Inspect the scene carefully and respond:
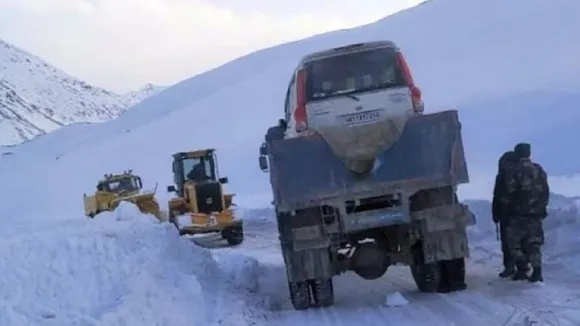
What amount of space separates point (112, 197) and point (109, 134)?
50.6 m

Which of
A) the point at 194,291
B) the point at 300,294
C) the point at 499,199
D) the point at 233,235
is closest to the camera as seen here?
the point at 300,294

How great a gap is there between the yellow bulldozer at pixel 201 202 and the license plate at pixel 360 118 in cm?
1093

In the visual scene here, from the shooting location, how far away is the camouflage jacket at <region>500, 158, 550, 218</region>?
10023 millimetres

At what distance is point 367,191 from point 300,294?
140 cm

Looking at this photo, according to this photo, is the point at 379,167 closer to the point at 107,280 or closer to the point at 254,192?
the point at 107,280

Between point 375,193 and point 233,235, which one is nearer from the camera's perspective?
point 375,193

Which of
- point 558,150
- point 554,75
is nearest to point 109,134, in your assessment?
point 554,75

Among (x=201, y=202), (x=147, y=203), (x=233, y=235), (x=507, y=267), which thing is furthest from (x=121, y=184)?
(x=507, y=267)

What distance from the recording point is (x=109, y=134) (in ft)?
242

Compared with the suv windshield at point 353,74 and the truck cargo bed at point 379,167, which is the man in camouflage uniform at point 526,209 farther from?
the suv windshield at point 353,74

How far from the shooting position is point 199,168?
852 inches

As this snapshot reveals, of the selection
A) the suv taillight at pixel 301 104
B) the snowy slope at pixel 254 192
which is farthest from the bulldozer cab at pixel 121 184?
the suv taillight at pixel 301 104

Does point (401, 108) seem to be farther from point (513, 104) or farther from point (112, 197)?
point (513, 104)

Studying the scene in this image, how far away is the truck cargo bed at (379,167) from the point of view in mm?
9203
